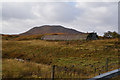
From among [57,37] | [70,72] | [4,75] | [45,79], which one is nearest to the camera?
[45,79]

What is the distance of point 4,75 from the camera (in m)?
7.59

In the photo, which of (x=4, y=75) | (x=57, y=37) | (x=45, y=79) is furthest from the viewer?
(x=57, y=37)

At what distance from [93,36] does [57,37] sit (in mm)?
17169

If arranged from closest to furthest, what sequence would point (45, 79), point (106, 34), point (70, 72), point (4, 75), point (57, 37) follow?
point (45, 79) → point (4, 75) → point (70, 72) → point (57, 37) → point (106, 34)

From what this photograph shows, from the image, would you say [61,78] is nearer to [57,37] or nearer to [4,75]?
[4,75]

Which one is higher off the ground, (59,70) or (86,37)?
(86,37)

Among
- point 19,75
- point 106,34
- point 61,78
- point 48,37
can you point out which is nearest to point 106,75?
point 61,78

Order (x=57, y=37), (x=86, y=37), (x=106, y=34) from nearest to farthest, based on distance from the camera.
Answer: (x=86, y=37) < (x=57, y=37) < (x=106, y=34)

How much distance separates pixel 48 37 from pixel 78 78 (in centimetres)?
6010

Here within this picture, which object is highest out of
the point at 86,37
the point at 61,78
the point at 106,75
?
the point at 86,37

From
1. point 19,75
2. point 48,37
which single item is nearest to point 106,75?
point 19,75

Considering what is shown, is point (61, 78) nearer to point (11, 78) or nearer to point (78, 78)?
point (78, 78)

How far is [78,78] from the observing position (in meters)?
7.21

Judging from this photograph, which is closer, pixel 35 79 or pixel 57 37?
pixel 35 79
